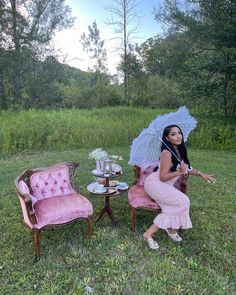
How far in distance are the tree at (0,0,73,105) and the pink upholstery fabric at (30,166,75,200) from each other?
451 inches

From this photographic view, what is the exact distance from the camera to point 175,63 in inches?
366

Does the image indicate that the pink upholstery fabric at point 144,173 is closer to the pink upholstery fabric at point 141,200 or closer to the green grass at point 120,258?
the pink upholstery fabric at point 141,200

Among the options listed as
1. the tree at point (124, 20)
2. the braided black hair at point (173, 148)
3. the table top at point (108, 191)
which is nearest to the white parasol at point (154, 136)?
the braided black hair at point (173, 148)

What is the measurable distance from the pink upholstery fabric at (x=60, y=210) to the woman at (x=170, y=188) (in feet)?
2.12

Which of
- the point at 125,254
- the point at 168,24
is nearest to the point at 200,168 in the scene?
the point at 125,254

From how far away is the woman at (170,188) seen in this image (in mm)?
2693

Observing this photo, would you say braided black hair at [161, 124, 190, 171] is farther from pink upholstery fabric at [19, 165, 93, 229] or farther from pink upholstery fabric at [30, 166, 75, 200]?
pink upholstery fabric at [30, 166, 75, 200]

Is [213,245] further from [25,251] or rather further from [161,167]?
[25,251]

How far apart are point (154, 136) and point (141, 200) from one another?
66 cm

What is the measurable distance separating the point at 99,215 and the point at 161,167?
39.9 inches

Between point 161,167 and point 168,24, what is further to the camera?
point 168,24

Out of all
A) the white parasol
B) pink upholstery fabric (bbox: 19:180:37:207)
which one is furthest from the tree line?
pink upholstery fabric (bbox: 19:180:37:207)

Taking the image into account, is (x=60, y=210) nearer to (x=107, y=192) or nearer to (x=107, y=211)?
(x=107, y=192)

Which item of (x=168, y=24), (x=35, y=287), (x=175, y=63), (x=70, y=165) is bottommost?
(x=35, y=287)
